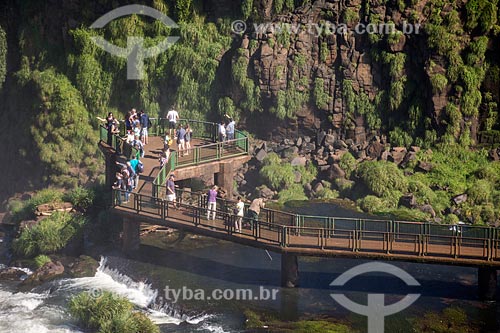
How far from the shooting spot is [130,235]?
5084 centimetres

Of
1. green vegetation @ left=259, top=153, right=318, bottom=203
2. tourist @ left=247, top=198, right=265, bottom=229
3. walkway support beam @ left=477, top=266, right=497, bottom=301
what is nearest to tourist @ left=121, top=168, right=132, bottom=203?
tourist @ left=247, top=198, right=265, bottom=229

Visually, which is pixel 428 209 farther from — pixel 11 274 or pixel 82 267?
pixel 11 274

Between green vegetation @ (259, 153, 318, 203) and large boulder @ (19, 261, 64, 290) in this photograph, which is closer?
large boulder @ (19, 261, 64, 290)

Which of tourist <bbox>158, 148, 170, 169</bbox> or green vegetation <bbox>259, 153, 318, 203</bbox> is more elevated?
tourist <bbox>158, 148, 170, 169</bbox>

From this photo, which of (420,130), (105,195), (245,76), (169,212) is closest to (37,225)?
(105,195)

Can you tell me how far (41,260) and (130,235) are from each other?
441 cm

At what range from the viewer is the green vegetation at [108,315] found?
41219 millimetres

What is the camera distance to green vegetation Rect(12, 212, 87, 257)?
167ft

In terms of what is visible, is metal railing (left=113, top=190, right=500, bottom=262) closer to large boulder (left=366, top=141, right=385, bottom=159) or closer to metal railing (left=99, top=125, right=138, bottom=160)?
metal railing (left=99, top=125, right=138, bottom=160)

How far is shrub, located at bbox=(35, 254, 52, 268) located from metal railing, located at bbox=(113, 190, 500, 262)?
5.17 metres

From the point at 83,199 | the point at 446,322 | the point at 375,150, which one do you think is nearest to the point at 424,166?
the point at 375,150

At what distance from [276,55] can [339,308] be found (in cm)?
2575

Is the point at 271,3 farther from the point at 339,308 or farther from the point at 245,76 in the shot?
the point at 339,308

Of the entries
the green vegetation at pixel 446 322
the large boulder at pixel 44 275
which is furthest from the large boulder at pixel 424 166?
the large boulder at pixel 44 275
